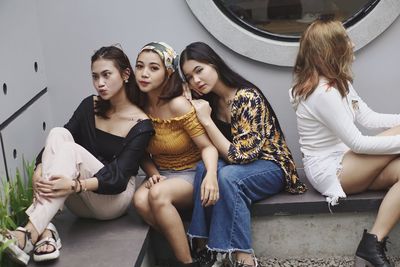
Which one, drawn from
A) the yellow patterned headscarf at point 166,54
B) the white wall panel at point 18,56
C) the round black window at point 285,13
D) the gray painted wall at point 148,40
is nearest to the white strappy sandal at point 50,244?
the white wall panel at point 18,56

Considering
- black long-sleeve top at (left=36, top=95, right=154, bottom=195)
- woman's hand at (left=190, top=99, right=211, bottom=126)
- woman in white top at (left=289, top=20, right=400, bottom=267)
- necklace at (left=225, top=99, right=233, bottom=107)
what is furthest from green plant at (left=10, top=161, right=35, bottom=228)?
woman in white top at (left=289, top=20, right=400, bottom=267)

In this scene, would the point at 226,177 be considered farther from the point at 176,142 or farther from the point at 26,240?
the point at 26,240

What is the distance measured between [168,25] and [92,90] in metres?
0.72

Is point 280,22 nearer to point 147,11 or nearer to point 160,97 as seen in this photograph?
point 147,11

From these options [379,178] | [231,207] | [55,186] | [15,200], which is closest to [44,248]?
[55,186]

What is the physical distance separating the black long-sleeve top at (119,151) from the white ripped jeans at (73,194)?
0.10m

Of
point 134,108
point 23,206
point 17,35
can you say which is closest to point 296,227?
point 134,108

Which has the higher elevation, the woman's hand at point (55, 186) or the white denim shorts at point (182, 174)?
the woman's hand at point (55, 186)

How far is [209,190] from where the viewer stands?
3117mm

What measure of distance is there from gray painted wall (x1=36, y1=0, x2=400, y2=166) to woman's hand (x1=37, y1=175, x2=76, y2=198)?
139cm

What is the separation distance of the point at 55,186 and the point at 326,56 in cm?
159

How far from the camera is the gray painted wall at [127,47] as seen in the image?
157 inches

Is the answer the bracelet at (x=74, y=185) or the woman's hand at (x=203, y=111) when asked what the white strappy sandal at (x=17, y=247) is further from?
the woman's hand at (x=203, y=111)

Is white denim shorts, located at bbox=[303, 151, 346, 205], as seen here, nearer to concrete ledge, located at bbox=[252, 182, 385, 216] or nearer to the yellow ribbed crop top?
concrete ledge, located at bbox=[252, 182, 385, 216]
